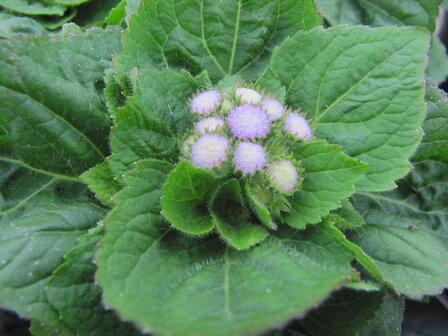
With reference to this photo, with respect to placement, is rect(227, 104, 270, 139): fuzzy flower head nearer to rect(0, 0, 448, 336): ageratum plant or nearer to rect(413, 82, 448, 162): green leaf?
rect(0, 0, 448, 336): ageratum plant

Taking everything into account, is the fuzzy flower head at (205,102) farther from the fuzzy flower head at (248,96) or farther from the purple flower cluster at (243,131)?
the fuzzy flower head at (248,96)

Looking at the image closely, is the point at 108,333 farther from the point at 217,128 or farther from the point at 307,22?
the point at 307,22

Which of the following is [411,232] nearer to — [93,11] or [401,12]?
[401,12]

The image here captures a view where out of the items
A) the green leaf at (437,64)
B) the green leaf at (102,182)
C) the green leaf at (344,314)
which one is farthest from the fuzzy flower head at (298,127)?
the green leaf at (437,64)

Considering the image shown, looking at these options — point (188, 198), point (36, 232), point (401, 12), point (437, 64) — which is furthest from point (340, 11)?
point (36, 232)

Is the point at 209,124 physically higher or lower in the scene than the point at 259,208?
higher
